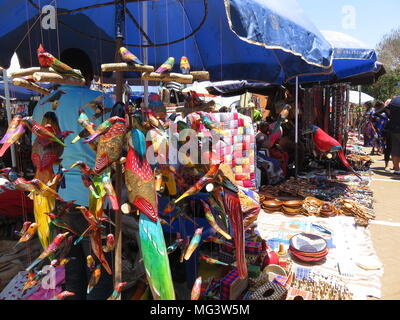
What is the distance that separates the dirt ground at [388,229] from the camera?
2.46 metres

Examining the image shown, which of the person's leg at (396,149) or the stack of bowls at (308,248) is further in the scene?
the person's leg at (396,149)

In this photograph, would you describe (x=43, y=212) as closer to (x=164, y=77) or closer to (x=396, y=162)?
(x=164, y=77)

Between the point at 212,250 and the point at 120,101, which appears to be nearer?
the point at 120,101

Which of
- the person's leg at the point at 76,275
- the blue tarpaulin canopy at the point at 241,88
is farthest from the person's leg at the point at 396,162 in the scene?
the person's leg at the point at 76,275

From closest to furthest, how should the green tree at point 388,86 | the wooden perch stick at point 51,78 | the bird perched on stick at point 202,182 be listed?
the wooden perch stick at point 51,78 → the bird perched on stick at point 202,182 → the green tree at point 388,86

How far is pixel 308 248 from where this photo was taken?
2.79m

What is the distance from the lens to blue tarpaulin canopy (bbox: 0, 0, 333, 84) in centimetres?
207

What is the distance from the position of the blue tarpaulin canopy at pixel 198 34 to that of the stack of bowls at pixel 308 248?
5.34 ft

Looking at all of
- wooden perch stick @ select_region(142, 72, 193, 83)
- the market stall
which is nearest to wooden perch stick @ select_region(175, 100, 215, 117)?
the market stall

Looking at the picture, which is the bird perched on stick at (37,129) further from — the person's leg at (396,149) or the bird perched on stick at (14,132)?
the person's leg at (396,149)

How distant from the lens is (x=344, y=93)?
6207 mm
